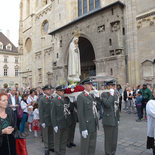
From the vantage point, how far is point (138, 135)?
18.9 feet

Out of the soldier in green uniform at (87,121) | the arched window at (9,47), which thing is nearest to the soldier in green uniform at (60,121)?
the soldier in green uniform at (87,121)

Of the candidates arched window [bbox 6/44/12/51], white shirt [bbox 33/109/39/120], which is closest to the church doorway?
white shirt [bbox 33/109/39/120]

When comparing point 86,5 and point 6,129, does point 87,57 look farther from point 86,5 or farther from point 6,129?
point 6,129

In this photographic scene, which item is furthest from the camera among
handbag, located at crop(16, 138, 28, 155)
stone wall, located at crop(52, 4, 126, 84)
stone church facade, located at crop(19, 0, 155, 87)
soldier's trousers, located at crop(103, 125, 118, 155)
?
stone wall, located at crop(52, 4, 126, 84)

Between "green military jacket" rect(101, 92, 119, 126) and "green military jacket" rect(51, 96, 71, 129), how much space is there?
106cm

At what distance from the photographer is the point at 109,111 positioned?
420cm

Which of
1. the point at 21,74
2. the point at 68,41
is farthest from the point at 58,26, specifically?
the point at 21,74

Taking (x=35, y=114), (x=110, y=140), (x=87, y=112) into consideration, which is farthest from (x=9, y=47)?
(x=110, y=140)

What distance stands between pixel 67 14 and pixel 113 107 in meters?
18.8

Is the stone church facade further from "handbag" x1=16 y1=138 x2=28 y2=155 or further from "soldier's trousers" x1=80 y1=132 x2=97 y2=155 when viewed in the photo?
"handbag" x1=16 y1=138 x2=28 y2=155

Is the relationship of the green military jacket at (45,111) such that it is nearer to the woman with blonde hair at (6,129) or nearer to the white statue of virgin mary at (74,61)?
the woman with blonde hair at (6,129)

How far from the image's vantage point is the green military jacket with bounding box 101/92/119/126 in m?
4.09

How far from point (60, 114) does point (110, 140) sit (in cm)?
151

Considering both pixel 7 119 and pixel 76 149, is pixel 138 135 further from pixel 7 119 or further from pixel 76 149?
pixel 7 119
